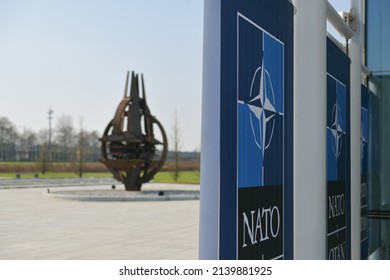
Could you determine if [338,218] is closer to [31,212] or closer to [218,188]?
[218,188]

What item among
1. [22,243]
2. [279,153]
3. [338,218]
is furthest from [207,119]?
[22,243]

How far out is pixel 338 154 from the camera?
→ 5582 millimetres

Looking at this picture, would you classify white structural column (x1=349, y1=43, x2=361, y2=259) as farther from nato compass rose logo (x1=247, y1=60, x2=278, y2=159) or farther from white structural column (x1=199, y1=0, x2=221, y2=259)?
white structural column (x1=199, y1=0, x2=221, y2=259)

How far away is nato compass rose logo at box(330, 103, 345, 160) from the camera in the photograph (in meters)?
5.40

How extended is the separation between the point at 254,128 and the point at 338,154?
2432 mm

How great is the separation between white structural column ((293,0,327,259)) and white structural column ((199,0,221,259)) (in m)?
1.48

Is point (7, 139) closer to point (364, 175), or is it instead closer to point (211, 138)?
point (364, 175)

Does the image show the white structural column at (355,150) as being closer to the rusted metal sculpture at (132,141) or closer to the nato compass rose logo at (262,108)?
the nato compass rose logo at (262,108)

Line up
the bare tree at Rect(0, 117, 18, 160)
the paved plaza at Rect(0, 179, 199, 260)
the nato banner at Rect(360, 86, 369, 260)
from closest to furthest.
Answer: the nato banner at Rect(360, 86, 369, 260)
the paved plaza at Rect(0, 179, 199, 260)
the bare tree at Rect(0, 117, 18, 160)

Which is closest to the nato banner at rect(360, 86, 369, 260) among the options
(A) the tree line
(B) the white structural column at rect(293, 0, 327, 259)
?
(B) the white structural column at rect(293, 0, 327, 259)

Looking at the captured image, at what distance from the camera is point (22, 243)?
10828mm

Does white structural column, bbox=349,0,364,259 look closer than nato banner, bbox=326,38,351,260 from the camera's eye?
No

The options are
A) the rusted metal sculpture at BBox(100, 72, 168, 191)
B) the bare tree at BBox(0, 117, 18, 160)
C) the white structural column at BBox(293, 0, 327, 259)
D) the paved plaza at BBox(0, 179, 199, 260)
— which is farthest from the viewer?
the bare tree at BBox(0, 117, 18, 160)

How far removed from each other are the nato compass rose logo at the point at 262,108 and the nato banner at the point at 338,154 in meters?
1.63
